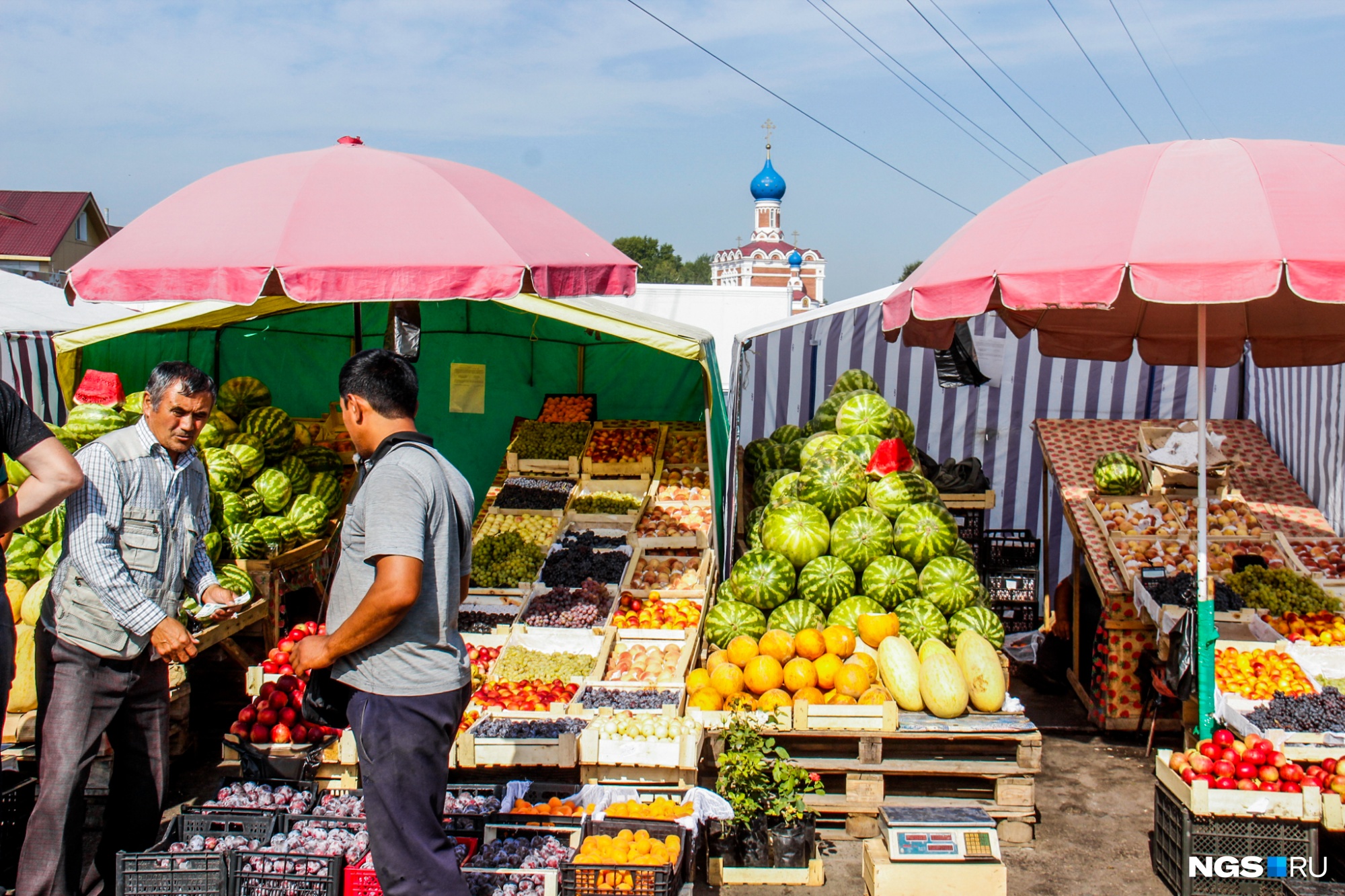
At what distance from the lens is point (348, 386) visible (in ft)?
9.56

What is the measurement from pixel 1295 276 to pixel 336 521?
5923 mm

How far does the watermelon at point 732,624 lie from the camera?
5711mm

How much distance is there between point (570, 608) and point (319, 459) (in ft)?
7.96

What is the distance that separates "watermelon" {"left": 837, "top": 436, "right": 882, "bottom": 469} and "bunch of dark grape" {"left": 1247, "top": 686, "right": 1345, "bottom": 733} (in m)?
2.98

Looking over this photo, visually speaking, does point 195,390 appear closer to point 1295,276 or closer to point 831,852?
point 831,852

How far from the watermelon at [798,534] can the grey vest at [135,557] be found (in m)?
3.35

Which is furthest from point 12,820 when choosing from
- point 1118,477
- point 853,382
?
point 1118,477

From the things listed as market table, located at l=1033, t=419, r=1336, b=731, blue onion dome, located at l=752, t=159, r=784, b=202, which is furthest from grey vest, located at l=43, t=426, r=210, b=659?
blue onion dome, located at l=752, t=159, r=784, b=202

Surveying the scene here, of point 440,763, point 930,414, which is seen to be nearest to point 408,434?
point 440,763

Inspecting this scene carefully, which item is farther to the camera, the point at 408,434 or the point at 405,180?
the point at 405,180

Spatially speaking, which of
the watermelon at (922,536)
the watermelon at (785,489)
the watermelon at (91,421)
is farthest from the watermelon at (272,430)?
the watermelon at (922,536)

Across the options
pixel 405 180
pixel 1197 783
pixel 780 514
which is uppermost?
pixel 405 180

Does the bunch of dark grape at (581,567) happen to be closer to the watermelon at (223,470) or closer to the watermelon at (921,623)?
the watermelon at (921,623)

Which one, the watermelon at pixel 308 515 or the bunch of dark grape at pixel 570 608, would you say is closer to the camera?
the bunch of dark grape at pixel 570 608
